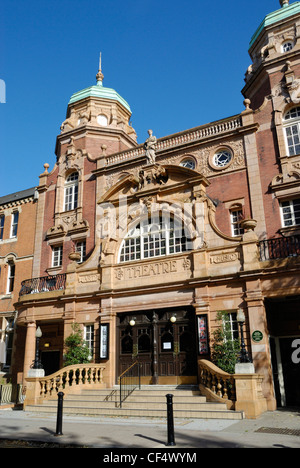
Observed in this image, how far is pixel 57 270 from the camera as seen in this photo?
2555cm

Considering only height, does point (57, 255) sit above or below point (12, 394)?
above

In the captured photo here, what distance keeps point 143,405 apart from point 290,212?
425 inches

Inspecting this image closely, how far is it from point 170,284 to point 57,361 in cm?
982

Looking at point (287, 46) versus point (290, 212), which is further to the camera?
point (287, 46)

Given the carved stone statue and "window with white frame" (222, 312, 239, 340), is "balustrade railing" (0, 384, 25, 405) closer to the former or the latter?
"window with white frame" (222, 312, 239, 340)

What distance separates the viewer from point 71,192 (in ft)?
89.6

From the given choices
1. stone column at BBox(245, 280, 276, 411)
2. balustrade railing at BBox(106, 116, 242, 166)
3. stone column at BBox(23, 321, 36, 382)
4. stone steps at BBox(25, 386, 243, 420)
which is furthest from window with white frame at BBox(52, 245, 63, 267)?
stone column at BBox(245, 280, 276, 411)

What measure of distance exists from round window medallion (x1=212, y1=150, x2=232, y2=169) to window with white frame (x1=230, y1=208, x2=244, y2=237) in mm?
2538

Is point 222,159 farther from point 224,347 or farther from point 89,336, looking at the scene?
point 89,336

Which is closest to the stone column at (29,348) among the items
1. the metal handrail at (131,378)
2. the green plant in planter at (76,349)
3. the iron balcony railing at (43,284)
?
the iron balcony railing at (43,284)

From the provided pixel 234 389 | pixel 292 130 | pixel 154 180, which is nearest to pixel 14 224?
pixel 154 180

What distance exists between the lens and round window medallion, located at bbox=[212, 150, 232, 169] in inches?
846
